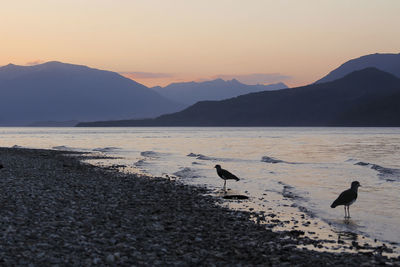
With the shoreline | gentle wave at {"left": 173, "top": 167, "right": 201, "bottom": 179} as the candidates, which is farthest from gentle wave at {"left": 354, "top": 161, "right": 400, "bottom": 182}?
the shoreline

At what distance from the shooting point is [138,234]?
14.6 metres

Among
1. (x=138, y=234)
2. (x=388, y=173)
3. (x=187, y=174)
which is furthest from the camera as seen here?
(x=388, y=173)

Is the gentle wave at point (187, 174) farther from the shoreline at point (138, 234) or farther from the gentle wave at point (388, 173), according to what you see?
the gentle wave at point (388, 173)

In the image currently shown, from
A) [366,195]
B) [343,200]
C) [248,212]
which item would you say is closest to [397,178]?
[366,195]

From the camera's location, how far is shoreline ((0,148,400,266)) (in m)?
11.9

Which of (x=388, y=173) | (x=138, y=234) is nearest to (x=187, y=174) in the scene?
(x=388, y=173)

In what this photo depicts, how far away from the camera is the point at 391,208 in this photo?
2269 cm

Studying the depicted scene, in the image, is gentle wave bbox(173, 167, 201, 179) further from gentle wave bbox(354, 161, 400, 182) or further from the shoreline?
gentle wave bbox(354, 161, 400, 182)

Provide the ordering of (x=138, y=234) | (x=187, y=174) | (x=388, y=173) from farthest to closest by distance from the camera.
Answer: (x=388, y=173), (x=187, y=174), (x=138, y=234)

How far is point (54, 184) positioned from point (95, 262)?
15.8 metres

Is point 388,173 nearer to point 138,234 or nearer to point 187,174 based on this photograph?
point 187,174

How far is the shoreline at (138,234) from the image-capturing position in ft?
39.0

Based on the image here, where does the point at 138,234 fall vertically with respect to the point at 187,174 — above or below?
above

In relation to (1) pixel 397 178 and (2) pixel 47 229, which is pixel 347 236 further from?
(1) pixel 397 178
